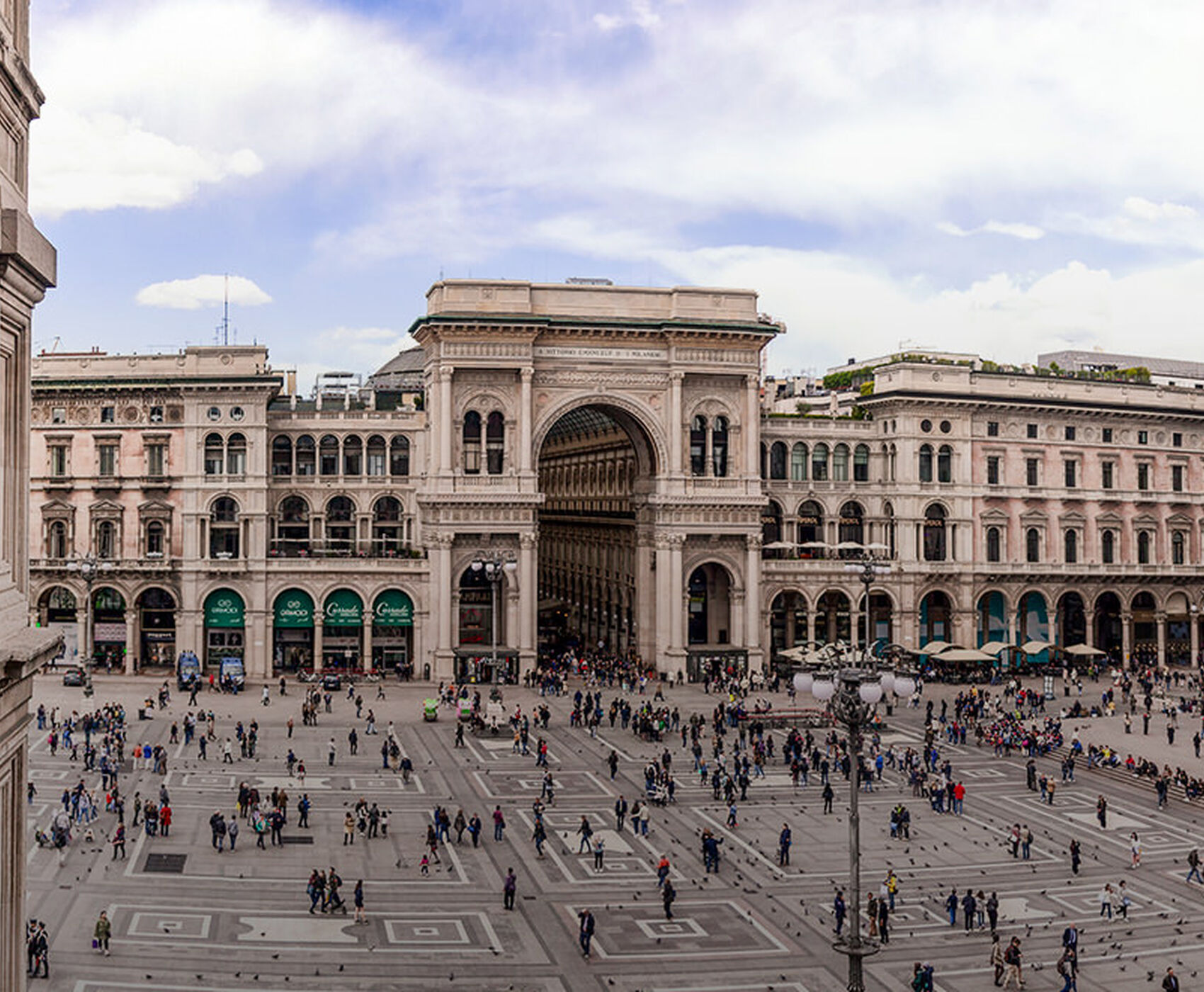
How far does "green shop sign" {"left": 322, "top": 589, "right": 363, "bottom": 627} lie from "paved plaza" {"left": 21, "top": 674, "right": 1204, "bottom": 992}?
19.3 meters

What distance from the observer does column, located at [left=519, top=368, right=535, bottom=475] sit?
70812mm

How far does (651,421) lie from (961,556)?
21.2 m

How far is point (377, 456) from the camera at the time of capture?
242 feet

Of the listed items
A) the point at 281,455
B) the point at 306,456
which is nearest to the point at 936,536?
the point at 306,456

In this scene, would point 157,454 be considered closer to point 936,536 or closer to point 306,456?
point 306,456

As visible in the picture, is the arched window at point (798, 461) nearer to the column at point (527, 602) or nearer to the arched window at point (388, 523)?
the column at point (527, 602)

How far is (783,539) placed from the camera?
77.9 m

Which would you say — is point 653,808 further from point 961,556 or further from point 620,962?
point 961,556

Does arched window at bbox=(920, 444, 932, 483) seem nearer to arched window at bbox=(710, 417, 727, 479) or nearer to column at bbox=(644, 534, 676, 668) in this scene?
arched window at bbox=(710, 417, 727, 479)

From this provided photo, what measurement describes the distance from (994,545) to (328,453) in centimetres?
4009

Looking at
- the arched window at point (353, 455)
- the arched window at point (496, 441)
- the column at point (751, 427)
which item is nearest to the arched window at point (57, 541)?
the arched window at point (353, 455)

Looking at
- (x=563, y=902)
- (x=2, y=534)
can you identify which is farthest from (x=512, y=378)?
(x=2, y=534)

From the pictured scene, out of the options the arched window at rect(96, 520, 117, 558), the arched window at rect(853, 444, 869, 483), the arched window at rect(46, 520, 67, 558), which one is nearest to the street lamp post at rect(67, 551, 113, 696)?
the arched window at rect(96, 520, 117, 558)

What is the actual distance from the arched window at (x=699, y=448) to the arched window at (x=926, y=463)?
46.5 feet
